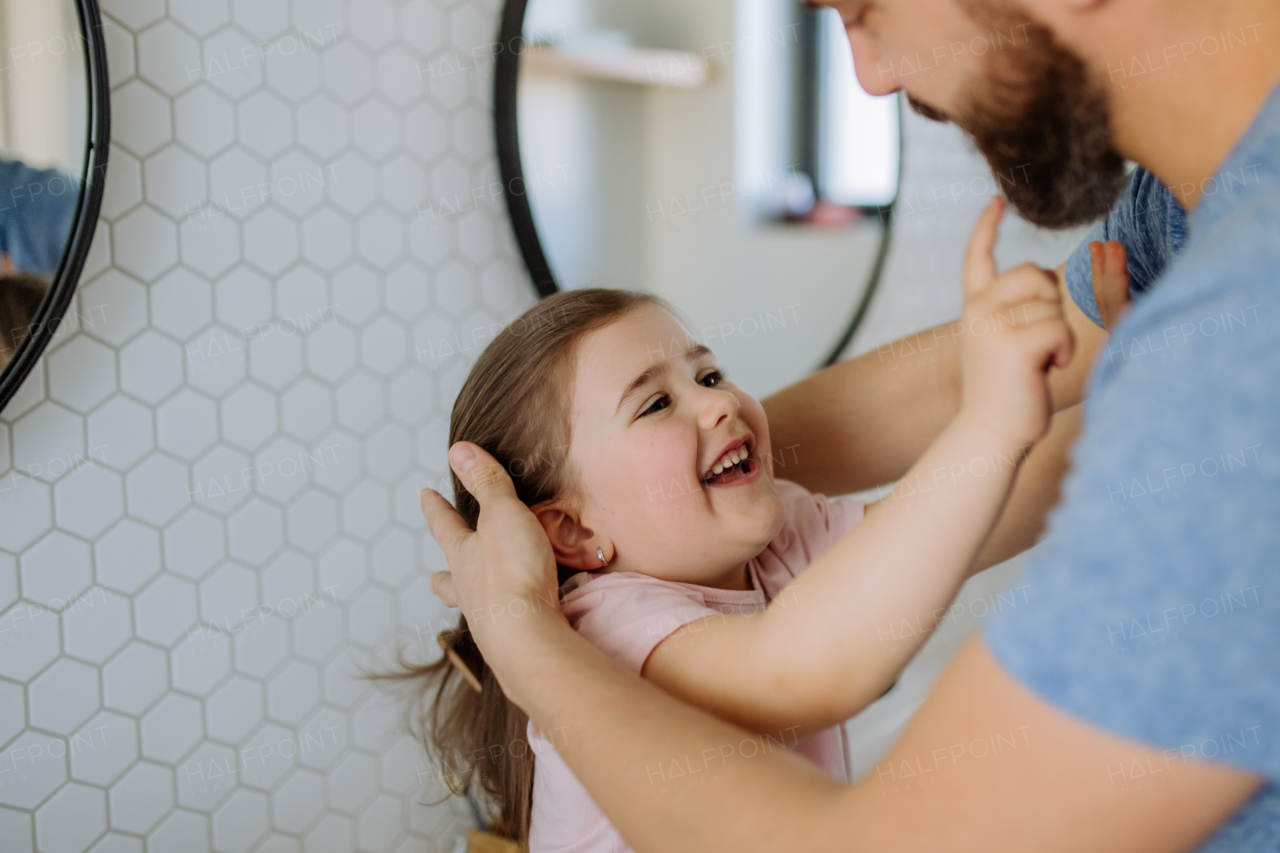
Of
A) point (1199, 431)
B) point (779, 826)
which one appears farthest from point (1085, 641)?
point (779, 826)

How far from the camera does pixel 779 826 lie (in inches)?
20.0

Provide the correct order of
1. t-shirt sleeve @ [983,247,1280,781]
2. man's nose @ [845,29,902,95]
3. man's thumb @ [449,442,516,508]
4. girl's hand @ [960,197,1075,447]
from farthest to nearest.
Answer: man's thumb @ [449,442,516,508]
man's nose @ [845,29,902,95]
girl's hand @ [960,197,1075,447]
t-shirt sleeve @ [983,247,1280,781]

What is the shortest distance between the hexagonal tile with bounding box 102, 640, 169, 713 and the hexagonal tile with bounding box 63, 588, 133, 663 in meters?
0.02

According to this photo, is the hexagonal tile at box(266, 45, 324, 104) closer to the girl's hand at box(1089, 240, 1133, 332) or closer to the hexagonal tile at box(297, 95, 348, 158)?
the hexagonal tile at box(297, 95, 348, 158)

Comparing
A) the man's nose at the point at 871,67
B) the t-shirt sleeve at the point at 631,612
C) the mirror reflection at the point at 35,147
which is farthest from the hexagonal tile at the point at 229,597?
the man's nose at the point at 871,67

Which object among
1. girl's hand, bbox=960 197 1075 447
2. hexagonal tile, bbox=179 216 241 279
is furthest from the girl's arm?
hexagonal tile, bbox=179 216 241 279

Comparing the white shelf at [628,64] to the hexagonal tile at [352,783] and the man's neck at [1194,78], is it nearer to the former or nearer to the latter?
the man's neck at [1194,78]

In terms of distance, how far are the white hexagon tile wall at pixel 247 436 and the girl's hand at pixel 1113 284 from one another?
2.57ft

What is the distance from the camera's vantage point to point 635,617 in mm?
791

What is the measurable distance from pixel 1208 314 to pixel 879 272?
1353 millimetres

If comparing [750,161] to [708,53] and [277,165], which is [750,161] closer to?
[708,53]

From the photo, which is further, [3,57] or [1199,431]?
[3,57]

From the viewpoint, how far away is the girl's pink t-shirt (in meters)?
0.78

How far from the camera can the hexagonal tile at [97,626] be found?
952 mm
